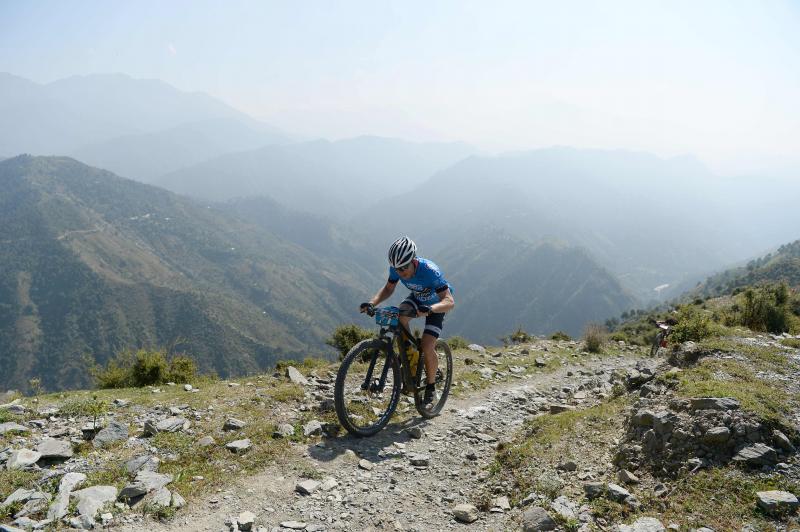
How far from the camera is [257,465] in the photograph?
5.55m

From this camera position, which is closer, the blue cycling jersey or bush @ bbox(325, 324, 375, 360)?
the blue cycling jersey

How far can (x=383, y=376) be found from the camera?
22.9ft

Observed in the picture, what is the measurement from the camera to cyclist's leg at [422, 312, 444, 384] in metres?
7.34

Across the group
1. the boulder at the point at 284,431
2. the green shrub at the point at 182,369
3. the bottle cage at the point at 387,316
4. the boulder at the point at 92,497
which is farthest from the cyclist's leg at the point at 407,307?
the green shrub at the point at 182,369

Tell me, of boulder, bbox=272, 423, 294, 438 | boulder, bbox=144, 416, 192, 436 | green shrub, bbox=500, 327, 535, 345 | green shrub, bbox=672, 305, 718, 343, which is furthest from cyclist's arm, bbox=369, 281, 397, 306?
green shrub, bbox=500, 327, 535, 345

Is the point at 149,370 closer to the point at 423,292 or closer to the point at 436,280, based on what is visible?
the point at 423,292

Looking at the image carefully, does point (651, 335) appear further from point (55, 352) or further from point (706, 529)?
point (55, 352)

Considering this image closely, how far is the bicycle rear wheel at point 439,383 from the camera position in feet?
25.0

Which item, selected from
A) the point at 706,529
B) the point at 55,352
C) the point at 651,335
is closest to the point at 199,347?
the point at 55,352

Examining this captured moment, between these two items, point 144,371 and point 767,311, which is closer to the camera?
point 144,371

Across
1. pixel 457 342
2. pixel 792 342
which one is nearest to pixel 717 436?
pixel 792 342

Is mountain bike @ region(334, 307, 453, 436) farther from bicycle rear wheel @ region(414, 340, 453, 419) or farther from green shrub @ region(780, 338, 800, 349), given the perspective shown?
green shrub @ region(780, 338, 800, 349)

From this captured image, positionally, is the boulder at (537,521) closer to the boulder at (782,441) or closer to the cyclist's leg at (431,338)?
the boulder at (782,441)

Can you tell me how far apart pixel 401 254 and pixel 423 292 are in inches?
34.4
